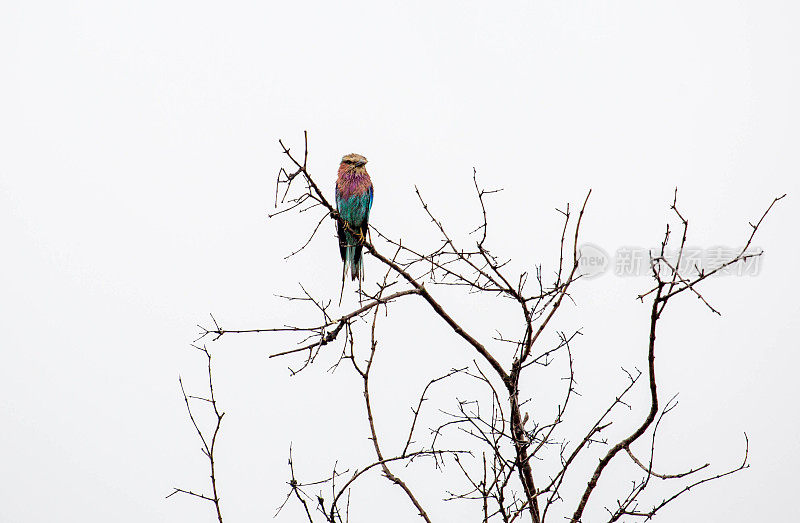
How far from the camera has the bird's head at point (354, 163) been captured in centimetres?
679

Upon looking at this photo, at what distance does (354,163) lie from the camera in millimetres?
6793

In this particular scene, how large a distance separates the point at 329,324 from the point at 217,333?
407 millimetres

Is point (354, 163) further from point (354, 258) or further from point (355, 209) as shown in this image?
point (354, 258)

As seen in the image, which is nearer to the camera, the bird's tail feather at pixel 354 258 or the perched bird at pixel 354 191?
the bird's tail feather at pixel 354 258

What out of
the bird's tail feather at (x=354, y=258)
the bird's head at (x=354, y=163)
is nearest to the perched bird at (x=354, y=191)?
the bird's head at (x=354, y=163)

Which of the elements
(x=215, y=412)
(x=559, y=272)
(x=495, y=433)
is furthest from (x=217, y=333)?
(x=559, y=272)

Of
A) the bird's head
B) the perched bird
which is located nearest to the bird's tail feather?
the perched bird

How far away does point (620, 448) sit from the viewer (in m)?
2.80

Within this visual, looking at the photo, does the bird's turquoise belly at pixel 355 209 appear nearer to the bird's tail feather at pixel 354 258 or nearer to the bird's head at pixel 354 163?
the bird's head at pixel 354 163

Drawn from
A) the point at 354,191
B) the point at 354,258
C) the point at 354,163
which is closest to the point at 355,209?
the point at 354,191

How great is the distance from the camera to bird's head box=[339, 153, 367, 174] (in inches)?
267

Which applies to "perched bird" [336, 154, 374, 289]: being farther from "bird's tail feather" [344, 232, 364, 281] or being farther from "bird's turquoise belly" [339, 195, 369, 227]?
"bird's tail feather" [344, 232, 364, 281]

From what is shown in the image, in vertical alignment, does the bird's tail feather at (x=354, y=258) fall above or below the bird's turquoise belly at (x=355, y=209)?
below

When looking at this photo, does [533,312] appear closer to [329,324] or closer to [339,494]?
[329,324]
